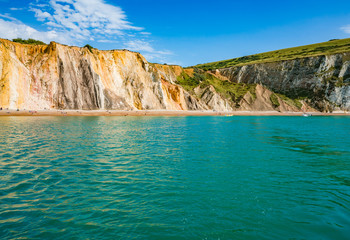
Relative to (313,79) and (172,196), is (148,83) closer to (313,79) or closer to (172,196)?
(172,196)

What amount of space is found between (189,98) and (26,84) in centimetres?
6642

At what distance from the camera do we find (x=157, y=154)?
1894cm

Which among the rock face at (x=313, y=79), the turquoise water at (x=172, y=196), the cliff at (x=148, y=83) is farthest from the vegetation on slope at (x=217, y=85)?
the turquoise water at (x=172, y=196)

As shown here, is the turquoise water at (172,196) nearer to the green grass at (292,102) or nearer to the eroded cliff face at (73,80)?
the eroded cliff face at (73,80)

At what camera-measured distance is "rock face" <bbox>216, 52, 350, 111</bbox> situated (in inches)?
4921

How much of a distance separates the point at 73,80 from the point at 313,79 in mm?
124620

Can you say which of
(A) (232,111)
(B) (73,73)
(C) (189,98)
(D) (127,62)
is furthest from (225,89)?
(B) (73,73)

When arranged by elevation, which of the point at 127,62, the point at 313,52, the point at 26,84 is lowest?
the point at 26,84

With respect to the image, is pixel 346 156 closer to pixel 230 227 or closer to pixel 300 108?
pixel 230 227

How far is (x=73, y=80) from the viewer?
77750 millimetres

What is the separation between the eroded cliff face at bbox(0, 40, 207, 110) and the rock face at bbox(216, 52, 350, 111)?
261ft

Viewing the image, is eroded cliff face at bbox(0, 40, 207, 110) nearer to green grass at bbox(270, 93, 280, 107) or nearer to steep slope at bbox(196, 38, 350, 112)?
green grass at bbox(270, 93, 280, 107)

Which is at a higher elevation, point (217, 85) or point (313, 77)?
point (313, 77)

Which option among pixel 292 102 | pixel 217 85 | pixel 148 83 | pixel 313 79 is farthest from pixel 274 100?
pixel 148 83
